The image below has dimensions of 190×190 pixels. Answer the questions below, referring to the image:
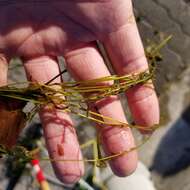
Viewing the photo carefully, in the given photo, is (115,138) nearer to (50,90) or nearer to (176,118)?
(50,90)

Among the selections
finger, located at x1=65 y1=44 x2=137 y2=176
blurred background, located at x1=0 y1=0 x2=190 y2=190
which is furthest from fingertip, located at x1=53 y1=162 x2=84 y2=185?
blurred background, located at x1=0 y1=0 x2=190 y2=190

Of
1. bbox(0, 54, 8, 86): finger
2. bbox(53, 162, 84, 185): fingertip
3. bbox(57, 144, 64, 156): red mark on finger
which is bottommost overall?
bbox(53, 162, 84, 185): fingertip

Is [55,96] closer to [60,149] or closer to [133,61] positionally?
[60,149]

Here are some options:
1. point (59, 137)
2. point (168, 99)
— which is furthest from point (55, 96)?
point (168, 99)

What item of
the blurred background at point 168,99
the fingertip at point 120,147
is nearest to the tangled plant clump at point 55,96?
the fingertip at point 120,147

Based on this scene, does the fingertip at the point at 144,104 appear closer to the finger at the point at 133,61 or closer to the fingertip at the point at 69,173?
the finger at the point at 133,61

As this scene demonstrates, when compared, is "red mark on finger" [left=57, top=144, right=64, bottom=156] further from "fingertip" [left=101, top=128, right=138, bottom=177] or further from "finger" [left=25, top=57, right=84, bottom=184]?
"fingertip" [left=101, top=128, right=138, bottom=177]

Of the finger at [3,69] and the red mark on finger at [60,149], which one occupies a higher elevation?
the finger at [3,69]
